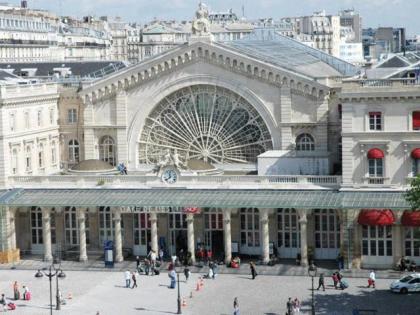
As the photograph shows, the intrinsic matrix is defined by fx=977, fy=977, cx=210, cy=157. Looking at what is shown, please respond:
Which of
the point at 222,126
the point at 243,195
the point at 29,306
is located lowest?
the point at 29,306

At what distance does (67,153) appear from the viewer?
3981 inches

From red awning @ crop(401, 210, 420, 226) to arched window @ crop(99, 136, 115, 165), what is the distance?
3295cm

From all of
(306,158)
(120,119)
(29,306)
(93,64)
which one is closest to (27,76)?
(93,64)

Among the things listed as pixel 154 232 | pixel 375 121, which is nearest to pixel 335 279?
pixel 375 121

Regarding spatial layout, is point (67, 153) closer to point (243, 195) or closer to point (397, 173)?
point (243, 195)

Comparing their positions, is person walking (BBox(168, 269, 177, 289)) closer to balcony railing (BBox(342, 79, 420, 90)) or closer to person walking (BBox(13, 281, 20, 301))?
person walking (BBox(13, 281, 20, 301))

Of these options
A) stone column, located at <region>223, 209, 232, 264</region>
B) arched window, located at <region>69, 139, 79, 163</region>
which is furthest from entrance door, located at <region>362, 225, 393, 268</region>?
arched window, located at <region>69, 139, 79, 163</region>

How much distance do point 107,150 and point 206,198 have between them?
18266mm

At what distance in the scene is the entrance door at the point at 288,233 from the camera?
281ft

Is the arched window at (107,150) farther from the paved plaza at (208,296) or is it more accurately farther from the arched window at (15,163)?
the paved plaza at (208,296)

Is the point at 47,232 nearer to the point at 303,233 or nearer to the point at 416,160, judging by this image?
the point at 303,233

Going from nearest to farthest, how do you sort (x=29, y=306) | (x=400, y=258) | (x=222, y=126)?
(x=29, y=306) < (x=400, y=258) < (x=222, y=126)

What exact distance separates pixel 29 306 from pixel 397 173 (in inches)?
1233

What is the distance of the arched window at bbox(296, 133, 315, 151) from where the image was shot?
92125 millimetres
